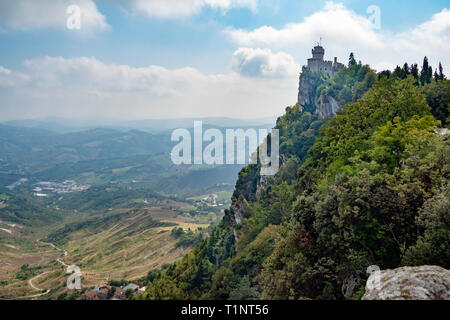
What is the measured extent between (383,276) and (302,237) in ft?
25.9

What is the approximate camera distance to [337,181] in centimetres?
1683

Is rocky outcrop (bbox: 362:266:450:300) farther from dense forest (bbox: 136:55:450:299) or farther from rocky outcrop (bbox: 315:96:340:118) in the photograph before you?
rocky outcrop (bbox: 315:96:340:118)

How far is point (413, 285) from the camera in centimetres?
779

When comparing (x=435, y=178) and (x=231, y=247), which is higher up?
(x=435, y=178)

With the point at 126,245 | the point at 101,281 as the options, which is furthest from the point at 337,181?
the point at 126,245

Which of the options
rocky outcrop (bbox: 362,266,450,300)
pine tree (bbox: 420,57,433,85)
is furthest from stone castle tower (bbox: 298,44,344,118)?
rocky outcrop (bbox: 362,266,450,300)

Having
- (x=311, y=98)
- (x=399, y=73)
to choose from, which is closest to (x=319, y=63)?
(x=311, y=98)

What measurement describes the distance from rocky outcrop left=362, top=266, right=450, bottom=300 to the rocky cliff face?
203 feet

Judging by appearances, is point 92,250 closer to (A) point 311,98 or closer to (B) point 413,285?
(A) point 311,98

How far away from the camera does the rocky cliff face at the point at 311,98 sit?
222 feet

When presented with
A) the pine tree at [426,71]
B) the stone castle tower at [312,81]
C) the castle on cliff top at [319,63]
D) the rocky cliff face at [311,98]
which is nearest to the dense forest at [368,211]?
the pine tree at [426,71]

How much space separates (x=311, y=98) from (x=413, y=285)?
7698cm

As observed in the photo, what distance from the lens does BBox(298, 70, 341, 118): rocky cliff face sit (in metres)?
67.7

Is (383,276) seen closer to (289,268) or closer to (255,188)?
(289,268)
